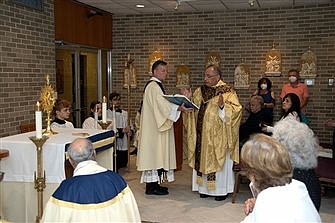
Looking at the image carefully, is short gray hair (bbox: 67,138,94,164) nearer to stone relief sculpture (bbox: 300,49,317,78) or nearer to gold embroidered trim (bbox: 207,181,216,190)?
gold embroidered trim (bbox: 207,181,216,190)

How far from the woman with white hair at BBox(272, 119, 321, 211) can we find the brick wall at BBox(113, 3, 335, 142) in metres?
5.79

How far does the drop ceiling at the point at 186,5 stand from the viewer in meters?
8.16

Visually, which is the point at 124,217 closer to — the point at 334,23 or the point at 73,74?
the point at 73,74

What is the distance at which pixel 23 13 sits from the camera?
20.9ft

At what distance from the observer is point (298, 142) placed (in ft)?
10.1

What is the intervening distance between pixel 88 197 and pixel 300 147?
5.24 feet

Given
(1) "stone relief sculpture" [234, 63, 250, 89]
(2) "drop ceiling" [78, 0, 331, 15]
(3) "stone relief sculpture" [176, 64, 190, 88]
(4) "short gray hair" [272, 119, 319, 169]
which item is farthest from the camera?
(3) "stone relief sculpture" [176, 64, 190, 88]

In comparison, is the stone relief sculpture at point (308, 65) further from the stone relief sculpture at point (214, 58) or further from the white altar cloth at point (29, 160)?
the white altar cloth at point (29, 160)

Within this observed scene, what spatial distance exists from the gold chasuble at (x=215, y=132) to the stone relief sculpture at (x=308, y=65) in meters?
3.57

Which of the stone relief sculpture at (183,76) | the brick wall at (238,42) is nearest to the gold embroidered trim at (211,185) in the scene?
the brick wall at (238,42)

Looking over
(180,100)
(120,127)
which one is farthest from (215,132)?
(120,127)

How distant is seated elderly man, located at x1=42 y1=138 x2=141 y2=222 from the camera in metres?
2.56

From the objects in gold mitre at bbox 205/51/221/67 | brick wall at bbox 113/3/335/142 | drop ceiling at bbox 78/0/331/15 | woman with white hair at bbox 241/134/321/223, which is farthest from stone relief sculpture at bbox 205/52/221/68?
woman with white hair at bbox 241/134/321/223

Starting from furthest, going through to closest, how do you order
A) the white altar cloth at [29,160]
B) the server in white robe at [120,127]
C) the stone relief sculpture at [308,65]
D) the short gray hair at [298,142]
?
the stone relief sculpture at [308,65] < the server in white robe at [120,127] < the white altar cloth at [29,160] < the short gray hair at [298,142]
